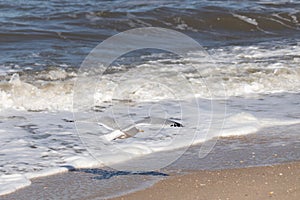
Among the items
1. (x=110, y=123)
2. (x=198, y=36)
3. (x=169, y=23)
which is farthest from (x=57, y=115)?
(x=169, y=23)

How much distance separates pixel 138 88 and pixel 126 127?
1472 millimetres

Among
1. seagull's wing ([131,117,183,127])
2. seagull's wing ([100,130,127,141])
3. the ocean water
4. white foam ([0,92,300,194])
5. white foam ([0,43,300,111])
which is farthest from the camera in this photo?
white foam ([0,43,300,111])

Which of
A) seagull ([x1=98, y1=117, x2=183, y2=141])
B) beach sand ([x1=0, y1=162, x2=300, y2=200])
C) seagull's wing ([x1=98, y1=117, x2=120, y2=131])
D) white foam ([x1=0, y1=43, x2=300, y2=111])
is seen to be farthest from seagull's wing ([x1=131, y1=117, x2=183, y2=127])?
beach sand ([x1=0, y1=162, x2=300, y2=200])

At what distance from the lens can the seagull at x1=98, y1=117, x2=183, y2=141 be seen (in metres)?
5.36

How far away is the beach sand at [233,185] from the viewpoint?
391cm

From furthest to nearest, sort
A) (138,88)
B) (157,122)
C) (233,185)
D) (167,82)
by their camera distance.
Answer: (167,82) → (138,88) → (157,122) → (233,185)

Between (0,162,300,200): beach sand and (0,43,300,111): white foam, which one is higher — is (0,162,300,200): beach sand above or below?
above

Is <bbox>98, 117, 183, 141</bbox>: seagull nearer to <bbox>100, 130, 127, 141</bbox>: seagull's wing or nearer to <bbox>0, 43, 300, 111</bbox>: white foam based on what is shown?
<bbox>100, 130, 127, 141</bbox>: seagull's wing

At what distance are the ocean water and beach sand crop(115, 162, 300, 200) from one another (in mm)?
312

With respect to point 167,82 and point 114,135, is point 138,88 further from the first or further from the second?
point 114,135

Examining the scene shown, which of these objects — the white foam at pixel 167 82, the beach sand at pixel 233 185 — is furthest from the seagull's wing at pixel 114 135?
the beach sand at pixel 233 185

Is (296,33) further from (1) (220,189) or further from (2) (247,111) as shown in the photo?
(1) (220,189)

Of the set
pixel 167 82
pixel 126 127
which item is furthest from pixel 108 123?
pixel 167 82

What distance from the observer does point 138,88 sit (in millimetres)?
6969
